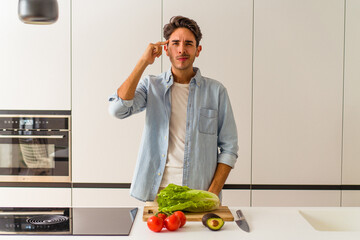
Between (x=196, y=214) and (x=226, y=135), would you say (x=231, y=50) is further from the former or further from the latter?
(x=196, y=214)

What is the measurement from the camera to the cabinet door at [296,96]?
3.05m

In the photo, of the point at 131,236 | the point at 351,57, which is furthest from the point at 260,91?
the point at 131,236

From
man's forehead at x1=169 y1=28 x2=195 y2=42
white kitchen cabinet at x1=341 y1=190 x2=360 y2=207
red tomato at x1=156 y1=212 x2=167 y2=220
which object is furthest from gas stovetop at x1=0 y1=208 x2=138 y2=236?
white kitchen cabinet at x1=341 y1=190 x2=360 y2=207

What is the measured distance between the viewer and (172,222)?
4.97ft

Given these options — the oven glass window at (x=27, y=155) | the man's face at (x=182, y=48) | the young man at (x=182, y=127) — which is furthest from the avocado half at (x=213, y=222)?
the oven glass window at (x=27, y=155)

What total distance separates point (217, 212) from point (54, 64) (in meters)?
1.95

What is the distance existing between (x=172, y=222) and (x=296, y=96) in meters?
1.89

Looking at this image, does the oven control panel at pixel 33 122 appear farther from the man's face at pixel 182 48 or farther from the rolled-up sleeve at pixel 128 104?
the man's face at pixel 182 48

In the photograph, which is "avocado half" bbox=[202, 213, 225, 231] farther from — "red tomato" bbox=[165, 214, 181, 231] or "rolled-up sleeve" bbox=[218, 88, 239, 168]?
"rolled-up sleeve" bbox=[218, 88, 239, 168]

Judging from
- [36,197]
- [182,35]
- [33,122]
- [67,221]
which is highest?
[182,35]

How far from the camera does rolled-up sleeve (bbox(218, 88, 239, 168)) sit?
6.93ft

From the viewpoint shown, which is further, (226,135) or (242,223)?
(226,135)

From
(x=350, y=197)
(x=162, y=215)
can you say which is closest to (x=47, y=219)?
(x=162, y=215)

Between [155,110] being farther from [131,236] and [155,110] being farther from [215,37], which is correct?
[215,37]
